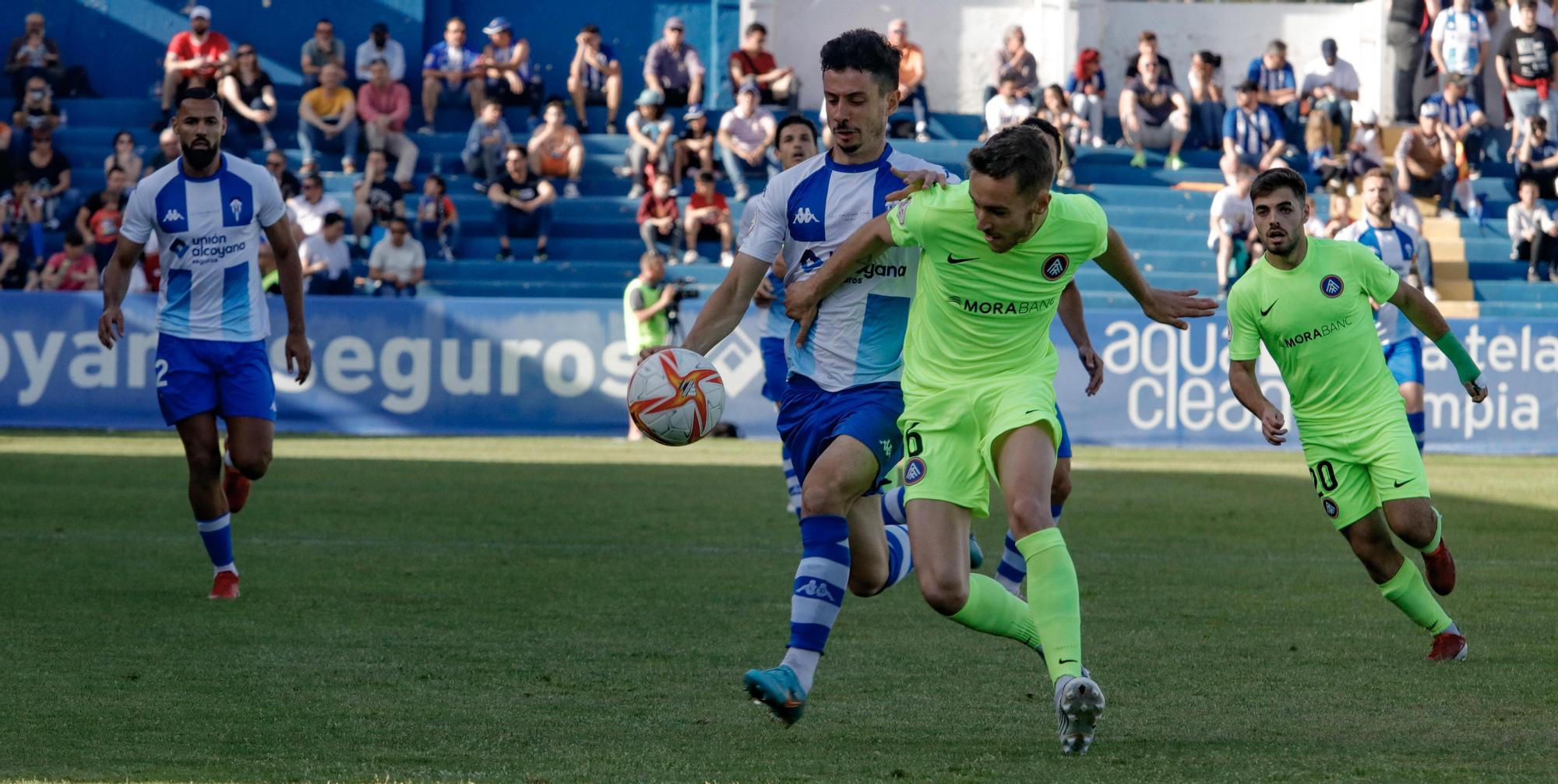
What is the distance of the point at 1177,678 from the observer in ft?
22.1

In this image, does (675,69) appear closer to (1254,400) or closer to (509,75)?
(509,75)

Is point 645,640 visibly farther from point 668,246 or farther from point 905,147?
point 905,147

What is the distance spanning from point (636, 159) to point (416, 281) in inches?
156

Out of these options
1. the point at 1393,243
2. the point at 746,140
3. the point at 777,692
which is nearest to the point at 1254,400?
the point at 777,692

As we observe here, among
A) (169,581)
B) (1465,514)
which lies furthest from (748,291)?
(1465,514)

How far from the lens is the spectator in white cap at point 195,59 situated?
25469 mm

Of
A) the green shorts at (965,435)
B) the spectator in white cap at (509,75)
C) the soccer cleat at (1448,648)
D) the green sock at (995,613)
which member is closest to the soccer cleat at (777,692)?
the green sock at (995,613)

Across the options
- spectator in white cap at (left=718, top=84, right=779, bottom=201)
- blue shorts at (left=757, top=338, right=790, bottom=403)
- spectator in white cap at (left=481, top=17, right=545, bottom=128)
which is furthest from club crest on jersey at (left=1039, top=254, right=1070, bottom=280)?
spectator in white cap at (left=481, top=17, right=545, bottom=128)

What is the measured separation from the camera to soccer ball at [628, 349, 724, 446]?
6.26 metres

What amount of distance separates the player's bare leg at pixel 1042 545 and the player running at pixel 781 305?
12.2 feet

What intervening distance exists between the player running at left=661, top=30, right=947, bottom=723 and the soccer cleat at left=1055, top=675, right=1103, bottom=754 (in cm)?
101

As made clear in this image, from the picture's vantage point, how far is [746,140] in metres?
24.9

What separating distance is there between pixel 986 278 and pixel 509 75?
2080 centimetres

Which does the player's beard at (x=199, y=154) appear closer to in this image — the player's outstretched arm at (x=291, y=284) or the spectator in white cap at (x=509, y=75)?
the player's outstretched arm at (x=291, y=284)
